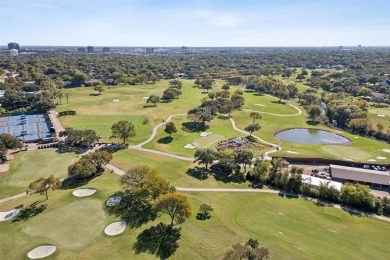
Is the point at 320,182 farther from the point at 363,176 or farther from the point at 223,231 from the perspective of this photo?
the point at 223,231

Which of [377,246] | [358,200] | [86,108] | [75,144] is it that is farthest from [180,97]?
[377,246]

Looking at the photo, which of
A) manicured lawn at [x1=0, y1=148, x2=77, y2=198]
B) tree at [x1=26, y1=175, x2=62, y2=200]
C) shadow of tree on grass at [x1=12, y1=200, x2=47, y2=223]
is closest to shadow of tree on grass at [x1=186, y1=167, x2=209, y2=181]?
tree at [x1=26, y1=175, x2=62, y2=200]

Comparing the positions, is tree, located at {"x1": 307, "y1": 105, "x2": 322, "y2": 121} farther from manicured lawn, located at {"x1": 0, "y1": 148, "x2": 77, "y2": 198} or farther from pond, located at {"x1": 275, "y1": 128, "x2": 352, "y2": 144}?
manicured lawn, located at {"x1": 0, "y1": 148, "x2": 77, "y2": 198}

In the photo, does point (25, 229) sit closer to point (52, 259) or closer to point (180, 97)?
point (52, 259)

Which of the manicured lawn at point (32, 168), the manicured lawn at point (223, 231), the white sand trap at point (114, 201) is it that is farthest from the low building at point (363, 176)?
the manicured lawn at point (32, 168)

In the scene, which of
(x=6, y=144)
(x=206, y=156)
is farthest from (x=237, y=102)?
(x=6, y=144)

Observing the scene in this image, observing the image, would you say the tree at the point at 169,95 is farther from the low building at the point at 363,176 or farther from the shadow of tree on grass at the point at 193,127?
the low building at the point at 363,176
